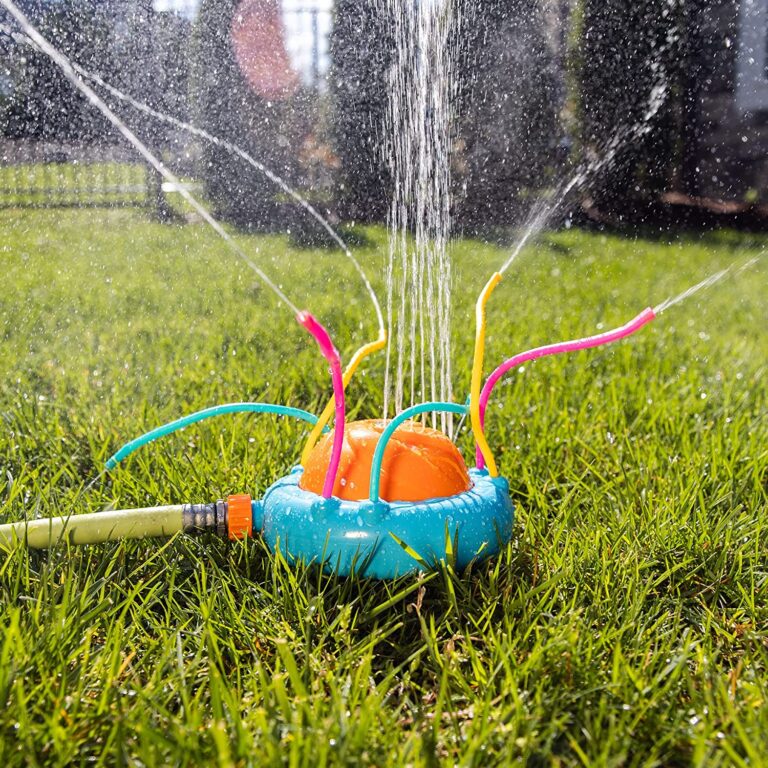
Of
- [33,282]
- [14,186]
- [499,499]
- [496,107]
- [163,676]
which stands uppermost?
[496,107]

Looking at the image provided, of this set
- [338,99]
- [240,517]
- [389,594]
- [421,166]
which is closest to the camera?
[389,594]

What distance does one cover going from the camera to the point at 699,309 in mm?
3803

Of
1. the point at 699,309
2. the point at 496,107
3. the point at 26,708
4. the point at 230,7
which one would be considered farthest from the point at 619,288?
the point at 26,708

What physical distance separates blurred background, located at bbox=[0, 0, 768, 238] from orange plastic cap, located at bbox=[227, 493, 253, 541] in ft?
5.99

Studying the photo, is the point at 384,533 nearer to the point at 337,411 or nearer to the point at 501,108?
the point at 337,411

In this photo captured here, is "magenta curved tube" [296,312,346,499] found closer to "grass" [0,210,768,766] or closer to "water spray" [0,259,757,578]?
"water spray" [0,259,757,578]

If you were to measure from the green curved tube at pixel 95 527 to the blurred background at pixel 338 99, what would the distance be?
1788 millimetres

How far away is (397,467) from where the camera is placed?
1.41m

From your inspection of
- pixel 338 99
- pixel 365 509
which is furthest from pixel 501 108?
pixel 365 509

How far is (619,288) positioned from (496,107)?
96 cm

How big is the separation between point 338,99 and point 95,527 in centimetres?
255

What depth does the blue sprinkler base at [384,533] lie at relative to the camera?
52.9 inches

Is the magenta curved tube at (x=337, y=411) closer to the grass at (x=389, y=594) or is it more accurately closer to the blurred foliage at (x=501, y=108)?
the grass at (x=389, y=594)

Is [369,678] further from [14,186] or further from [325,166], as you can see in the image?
[325,166]
